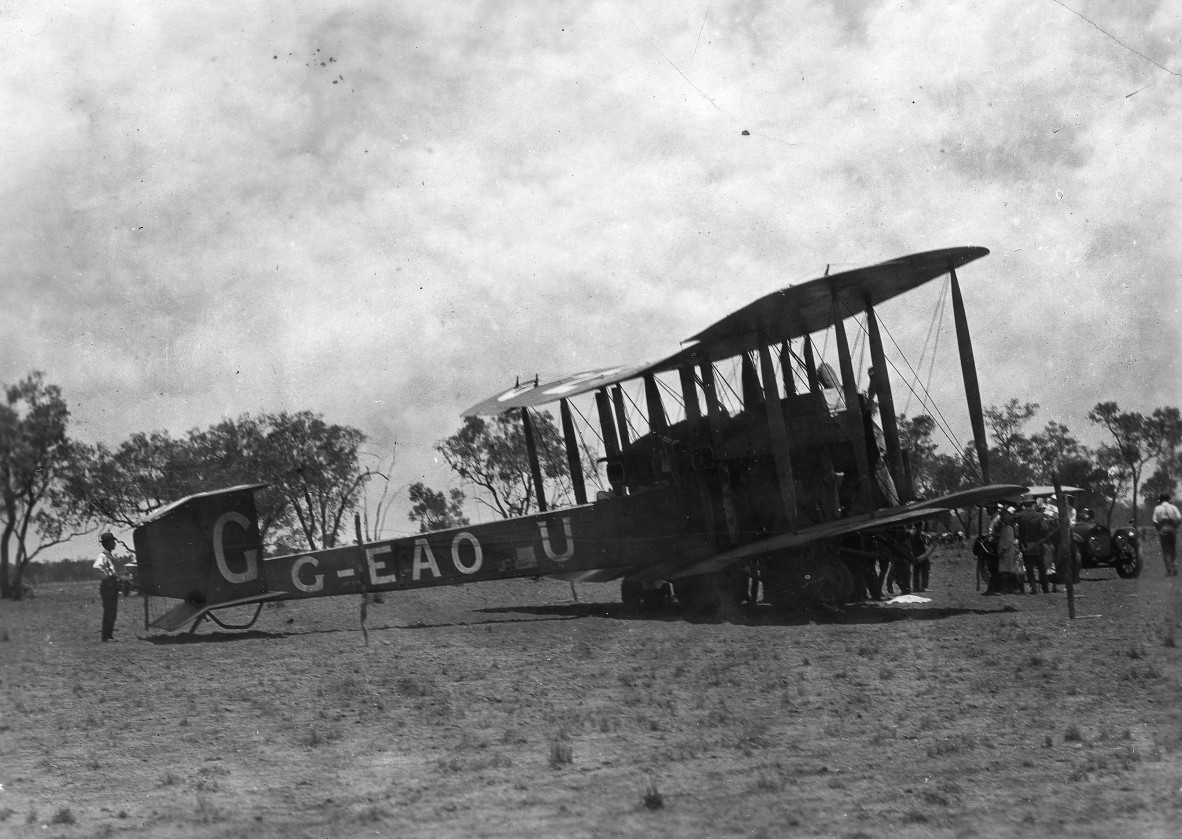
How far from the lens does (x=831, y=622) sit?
39.8 ft

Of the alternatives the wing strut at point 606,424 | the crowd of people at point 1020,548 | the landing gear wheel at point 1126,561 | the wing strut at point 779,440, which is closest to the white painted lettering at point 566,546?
the wing strut at point 606,424

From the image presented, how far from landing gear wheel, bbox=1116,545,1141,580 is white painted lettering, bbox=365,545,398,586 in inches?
566

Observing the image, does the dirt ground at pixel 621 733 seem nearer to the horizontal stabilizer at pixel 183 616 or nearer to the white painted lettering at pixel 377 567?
the horizontal stabilizer at pixel 183 616

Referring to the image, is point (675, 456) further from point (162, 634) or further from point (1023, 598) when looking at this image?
point (162, 634)

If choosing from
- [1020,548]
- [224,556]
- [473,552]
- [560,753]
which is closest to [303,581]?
[224,556]

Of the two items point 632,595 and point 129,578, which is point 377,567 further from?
point 632,595

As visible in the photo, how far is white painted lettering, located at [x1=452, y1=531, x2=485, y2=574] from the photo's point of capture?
1381cm

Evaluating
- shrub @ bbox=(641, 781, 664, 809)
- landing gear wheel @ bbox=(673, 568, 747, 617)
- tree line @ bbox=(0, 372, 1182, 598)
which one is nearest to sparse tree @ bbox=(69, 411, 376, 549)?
tree line @ bbox=(0, 372, 1182, 598)

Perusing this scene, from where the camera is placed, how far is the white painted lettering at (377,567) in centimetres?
1373

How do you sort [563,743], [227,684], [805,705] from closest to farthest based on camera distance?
[563,743]
[805,705]
[227,684]

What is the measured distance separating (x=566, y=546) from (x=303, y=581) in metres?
3.52

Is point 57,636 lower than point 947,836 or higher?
higher

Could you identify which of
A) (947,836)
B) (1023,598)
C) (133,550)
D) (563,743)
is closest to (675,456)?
(1023,598)

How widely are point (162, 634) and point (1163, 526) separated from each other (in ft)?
50.8
